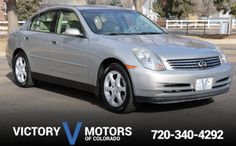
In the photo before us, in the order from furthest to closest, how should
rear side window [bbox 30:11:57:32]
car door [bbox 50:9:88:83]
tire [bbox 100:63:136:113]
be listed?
rear side window [bbox 30:11:57:32] → car door [bbox 50:9:88:83] → tire [bbox 100:63:136:113]

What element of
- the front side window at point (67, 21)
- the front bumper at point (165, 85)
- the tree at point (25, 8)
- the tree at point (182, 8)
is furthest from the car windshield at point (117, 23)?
the tree at point (182, 8)

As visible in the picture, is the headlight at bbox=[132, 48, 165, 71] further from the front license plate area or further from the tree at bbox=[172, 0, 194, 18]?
the tree at bbox=[172, 0, 194, 18]

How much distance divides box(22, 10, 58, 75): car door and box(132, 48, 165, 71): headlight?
218 cm

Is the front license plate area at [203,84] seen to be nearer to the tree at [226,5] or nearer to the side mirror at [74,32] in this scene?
the side mirror at [74,32]

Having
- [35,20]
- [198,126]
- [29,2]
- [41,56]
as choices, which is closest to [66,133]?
[198,126]

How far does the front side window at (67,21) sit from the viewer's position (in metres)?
7.72

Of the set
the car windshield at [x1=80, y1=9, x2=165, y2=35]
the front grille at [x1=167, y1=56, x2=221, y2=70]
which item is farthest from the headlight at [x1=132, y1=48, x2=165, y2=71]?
the car windshield at [x1=80, y1=9, x2=165, y2=35]

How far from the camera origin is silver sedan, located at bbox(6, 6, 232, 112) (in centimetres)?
633

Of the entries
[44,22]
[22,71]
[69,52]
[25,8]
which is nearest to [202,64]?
[69,52]

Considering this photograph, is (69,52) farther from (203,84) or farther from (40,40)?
(203,84)

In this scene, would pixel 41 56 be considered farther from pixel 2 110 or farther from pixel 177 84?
pixel 177 84

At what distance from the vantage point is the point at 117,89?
22.0 ft

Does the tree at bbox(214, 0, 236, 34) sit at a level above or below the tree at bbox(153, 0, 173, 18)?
above

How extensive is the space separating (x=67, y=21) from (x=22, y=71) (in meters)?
1.69
